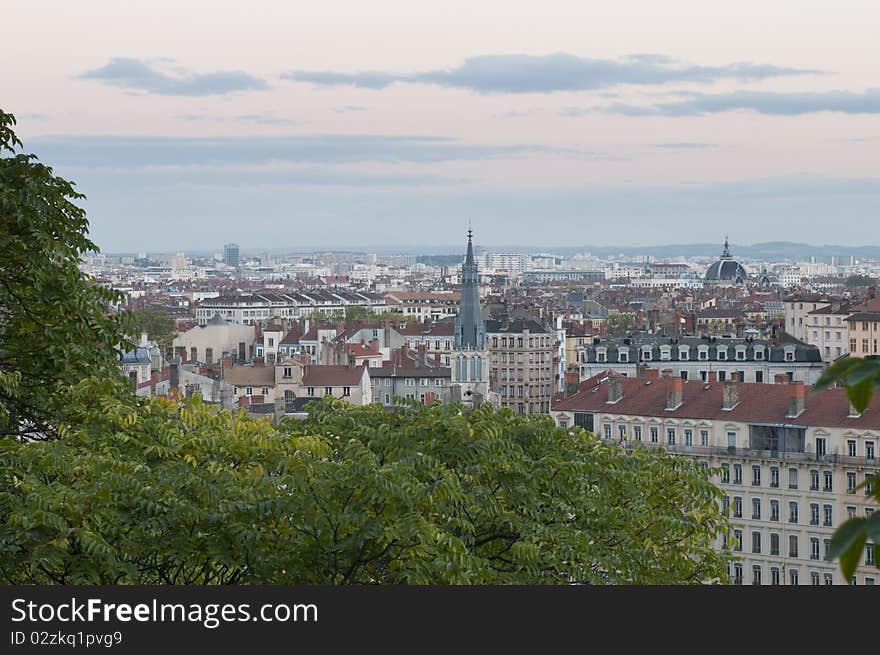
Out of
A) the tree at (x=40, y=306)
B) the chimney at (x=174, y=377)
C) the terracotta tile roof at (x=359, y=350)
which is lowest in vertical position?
the terracotta tile roof at (x=359, y=350)

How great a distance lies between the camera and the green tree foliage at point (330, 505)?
16.1 metres

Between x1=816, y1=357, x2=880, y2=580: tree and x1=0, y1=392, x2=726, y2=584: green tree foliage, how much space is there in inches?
356

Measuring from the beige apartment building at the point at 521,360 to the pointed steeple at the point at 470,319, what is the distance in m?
1.88

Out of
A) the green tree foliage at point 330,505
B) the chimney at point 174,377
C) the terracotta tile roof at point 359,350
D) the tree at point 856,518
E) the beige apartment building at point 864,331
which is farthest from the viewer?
the beige apartment building at point 864,331

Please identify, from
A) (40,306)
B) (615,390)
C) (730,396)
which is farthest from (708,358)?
(40,306)

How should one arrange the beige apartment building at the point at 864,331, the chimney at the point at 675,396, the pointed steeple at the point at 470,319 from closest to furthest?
the chimney at the point at 675,396, the pointed steeple at the point at 470,319, the beige apartment building at the point at 864,331

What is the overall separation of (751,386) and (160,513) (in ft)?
139

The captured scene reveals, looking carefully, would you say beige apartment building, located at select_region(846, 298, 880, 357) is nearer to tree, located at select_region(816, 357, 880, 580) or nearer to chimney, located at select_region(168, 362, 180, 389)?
chimney, located at select_region(168, 362, 180, 389)

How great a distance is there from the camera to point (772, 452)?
52188 mm

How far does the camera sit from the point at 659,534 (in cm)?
2073

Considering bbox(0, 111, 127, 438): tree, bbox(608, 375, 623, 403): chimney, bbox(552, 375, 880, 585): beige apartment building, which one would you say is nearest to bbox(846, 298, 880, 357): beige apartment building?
bbox(608, 375, 623, 403): chimney

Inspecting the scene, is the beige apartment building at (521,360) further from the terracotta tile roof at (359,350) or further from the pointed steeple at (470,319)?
the terracotta tile roof at (359,350)

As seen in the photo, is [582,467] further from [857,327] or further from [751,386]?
[857,327]

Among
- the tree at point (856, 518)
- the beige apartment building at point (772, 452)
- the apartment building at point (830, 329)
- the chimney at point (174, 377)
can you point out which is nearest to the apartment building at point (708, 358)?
the apartment building at point (830, 329)
